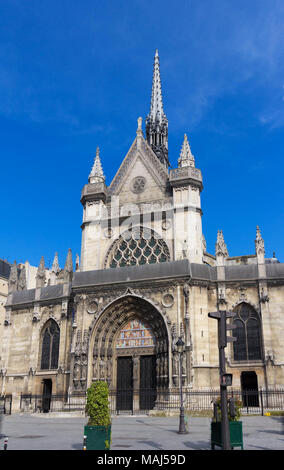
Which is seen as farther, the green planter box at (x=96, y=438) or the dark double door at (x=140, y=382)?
the dark double door at (x=140, y=382)

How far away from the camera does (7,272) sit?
49875mm

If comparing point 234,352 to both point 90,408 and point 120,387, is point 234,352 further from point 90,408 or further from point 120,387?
point 90,408

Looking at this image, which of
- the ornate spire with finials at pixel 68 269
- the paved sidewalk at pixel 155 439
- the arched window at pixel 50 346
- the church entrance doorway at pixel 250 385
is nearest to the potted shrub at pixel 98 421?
the paved sidewalk at pixel 155 439

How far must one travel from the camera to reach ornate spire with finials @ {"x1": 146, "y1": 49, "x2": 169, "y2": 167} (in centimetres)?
4763

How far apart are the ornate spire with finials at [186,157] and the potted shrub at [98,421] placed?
2447 centimetres

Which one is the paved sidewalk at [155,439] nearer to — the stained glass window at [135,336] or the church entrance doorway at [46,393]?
the stained glass window at [135,336]

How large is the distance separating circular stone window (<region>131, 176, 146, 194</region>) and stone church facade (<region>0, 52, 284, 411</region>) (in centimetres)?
9

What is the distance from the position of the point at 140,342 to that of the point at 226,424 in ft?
65.4

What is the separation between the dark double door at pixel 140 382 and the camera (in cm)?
2729

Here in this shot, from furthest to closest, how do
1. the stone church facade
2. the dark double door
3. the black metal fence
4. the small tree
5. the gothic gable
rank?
the gothic gable < the dark double door < the stone church facade < the black metal fence < the small tree

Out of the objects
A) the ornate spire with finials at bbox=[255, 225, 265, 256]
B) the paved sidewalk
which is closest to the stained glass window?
the ornate spire with finials at bbox=[255, 225, 265, 256]

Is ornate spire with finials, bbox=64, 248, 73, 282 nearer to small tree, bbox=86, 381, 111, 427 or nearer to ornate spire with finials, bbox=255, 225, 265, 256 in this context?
ornate spire with finials, bbox=255, 225, 265, 256

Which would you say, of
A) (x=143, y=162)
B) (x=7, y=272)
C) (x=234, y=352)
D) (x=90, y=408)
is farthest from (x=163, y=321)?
(x=7, y=272)
